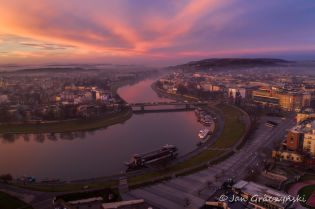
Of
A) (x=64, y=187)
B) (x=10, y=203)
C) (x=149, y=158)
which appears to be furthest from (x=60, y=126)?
(x=10, y=203)

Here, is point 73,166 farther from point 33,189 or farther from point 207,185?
point 207,185

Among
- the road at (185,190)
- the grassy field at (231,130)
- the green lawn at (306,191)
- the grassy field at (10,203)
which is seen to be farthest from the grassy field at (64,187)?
the grassy field at (231,130)

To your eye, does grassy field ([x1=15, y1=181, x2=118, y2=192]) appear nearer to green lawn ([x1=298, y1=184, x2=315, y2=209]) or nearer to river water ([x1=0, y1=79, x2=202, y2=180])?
river water ([x1=0, y1=79, x2=202, y2=180])

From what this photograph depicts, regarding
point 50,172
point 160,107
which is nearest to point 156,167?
point 50,172

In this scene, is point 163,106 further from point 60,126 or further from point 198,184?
point 198,184

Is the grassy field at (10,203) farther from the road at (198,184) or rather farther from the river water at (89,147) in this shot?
the road at (198,184)

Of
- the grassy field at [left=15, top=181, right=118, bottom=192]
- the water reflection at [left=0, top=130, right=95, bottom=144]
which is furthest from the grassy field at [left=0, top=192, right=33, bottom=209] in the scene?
the water reflection at [left=0, top=130, right=95, bottom=144]
